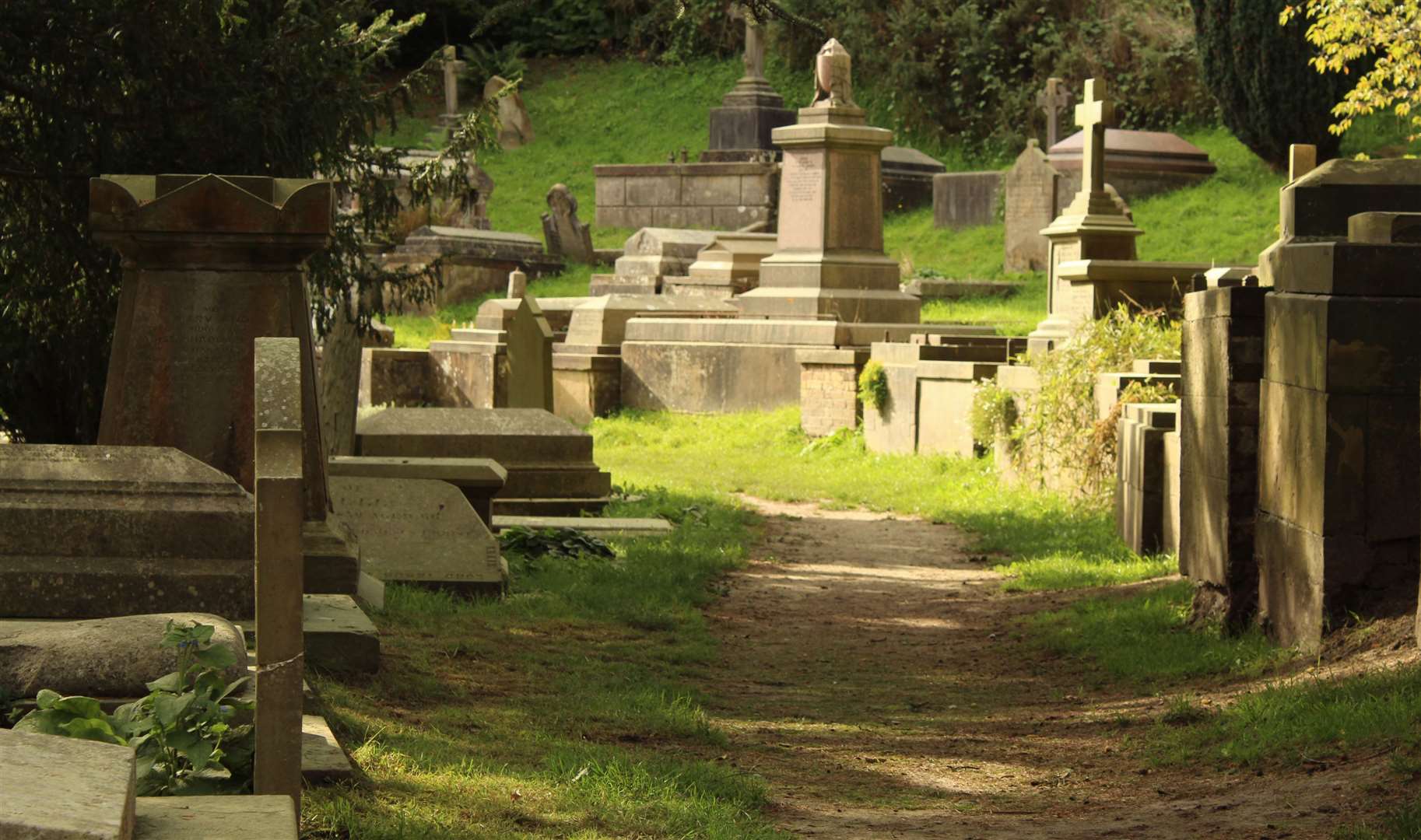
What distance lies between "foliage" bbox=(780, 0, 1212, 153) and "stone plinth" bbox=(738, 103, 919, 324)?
16.8 metres

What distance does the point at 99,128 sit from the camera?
28.8 ft

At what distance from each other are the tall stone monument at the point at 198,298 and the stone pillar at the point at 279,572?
2902mm

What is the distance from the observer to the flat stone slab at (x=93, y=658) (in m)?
4.17

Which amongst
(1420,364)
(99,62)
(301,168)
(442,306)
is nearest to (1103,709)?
(1420,364)

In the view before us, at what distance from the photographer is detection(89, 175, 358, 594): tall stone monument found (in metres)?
6.56

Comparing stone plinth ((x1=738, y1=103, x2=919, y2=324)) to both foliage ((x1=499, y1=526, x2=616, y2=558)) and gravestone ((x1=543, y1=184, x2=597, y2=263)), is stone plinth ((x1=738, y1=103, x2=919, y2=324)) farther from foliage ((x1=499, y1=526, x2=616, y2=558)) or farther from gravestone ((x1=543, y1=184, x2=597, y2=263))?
gravestone ((x1=543, y1=184, x2=597, y2=263))

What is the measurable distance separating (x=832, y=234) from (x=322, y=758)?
16896 mm

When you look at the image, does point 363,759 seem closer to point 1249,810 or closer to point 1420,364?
point 1249,810

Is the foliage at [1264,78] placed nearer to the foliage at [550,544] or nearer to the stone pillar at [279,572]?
the foliage at [550,544]

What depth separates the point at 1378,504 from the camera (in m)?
6.64

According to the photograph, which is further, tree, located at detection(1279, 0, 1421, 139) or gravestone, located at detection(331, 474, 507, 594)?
tree, located at detection(1279, 0, 1421, 139)

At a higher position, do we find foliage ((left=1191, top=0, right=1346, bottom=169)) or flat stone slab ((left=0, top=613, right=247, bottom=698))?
foliage ((left=1191, top=0, right=1346, bottom=169))

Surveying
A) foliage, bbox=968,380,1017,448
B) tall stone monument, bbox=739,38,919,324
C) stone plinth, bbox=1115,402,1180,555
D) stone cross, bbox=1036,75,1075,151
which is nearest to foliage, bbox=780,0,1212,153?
stone cross, bbox=1036,75,1075,151

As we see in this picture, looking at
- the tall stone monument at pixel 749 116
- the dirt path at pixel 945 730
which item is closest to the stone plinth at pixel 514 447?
the dirt path at pixel 945 730
